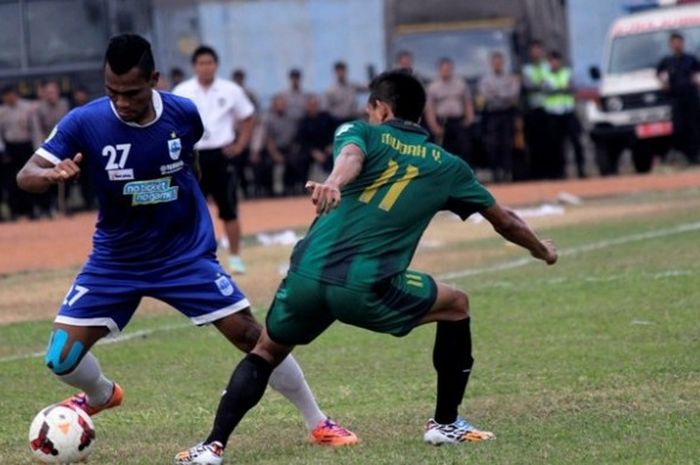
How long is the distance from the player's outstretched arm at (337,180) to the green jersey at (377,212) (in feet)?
0.24

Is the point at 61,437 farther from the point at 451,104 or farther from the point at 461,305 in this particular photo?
the point at 451,104

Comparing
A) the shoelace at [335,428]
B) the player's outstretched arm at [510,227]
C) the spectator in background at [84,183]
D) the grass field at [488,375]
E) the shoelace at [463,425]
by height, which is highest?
the player's outstretched arm at [510,227]

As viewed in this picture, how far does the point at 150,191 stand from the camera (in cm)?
845

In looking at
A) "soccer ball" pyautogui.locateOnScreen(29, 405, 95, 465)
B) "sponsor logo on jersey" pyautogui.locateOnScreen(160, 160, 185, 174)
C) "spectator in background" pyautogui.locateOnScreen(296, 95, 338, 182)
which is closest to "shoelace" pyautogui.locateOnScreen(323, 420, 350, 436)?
"soccer ball" pyautogui.locateOnScreen(29, 405, 95, 465)

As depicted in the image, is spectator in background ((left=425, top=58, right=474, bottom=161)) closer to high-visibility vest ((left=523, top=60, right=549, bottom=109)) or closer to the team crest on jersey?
high-visibility vest ((left=523, top=60, right=549, bottom=109))

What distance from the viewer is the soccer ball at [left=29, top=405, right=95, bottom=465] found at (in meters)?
8.13

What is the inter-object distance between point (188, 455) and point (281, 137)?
25.0 meters

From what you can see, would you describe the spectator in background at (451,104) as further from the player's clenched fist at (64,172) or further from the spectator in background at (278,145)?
the player's clenched fist at (64,172)

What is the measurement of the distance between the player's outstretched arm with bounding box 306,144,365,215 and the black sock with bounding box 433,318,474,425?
89cm

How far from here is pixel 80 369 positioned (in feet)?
28.3

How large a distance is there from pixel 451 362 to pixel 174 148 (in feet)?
5.09

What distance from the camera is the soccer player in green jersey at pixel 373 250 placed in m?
7.86

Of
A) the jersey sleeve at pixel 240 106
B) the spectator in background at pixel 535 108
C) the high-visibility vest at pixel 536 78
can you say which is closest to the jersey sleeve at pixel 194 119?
the jersey sleeve at pixel 240 106

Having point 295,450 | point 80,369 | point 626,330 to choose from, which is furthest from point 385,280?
point 626,330
